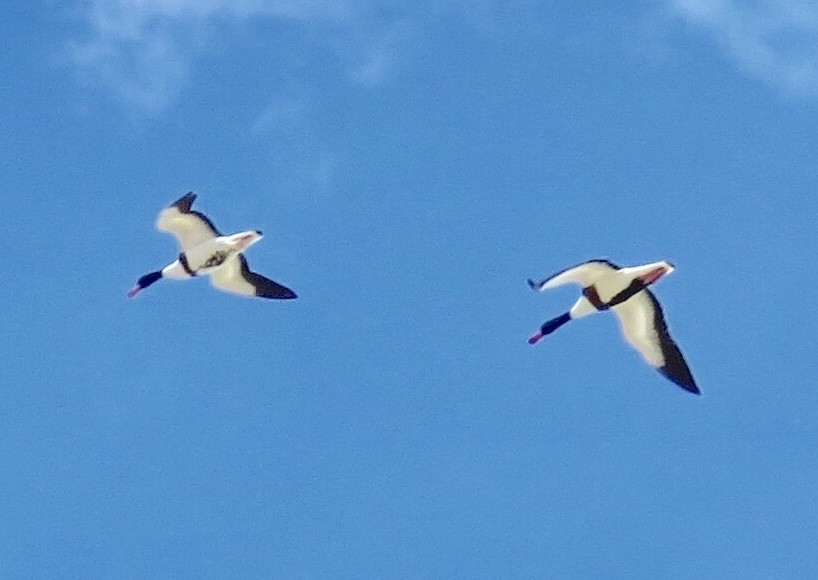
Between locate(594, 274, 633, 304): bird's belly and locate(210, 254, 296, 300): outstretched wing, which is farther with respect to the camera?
locate(210, 254, 296, 300): outstretched wing

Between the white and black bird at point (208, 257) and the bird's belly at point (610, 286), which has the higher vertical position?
the white and black bird at point (208, 257)

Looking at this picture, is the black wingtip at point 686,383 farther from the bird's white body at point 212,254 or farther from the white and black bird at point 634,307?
the bird's white body at point 212,254

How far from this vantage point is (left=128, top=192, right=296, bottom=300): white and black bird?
27922 millimetres

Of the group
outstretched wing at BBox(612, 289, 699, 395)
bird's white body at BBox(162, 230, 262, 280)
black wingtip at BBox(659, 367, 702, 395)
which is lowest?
black wingtip at BBox(659, 367, 702, 395)

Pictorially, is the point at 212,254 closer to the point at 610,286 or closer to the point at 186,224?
the point at 186,224

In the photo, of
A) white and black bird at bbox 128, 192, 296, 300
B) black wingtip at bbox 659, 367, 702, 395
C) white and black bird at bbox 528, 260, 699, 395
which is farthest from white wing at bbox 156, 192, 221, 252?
black wingtip at bbox 659, 367, 702, 395

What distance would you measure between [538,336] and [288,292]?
11.7ft

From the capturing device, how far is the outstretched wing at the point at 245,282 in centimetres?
2933

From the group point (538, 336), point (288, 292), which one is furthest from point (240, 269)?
point (538, 336)

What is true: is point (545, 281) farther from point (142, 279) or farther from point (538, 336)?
point (142, 279)

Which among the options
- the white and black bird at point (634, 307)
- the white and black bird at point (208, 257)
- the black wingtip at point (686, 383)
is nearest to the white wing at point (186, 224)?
the white and black bird at point (208, 257)

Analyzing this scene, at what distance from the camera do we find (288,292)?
29.3 meters

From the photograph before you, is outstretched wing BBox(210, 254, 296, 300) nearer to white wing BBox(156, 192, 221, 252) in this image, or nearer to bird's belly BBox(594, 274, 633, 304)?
white wing BBox(156, 192, 221, 252)

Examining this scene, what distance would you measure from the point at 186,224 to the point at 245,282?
5.24 ft
